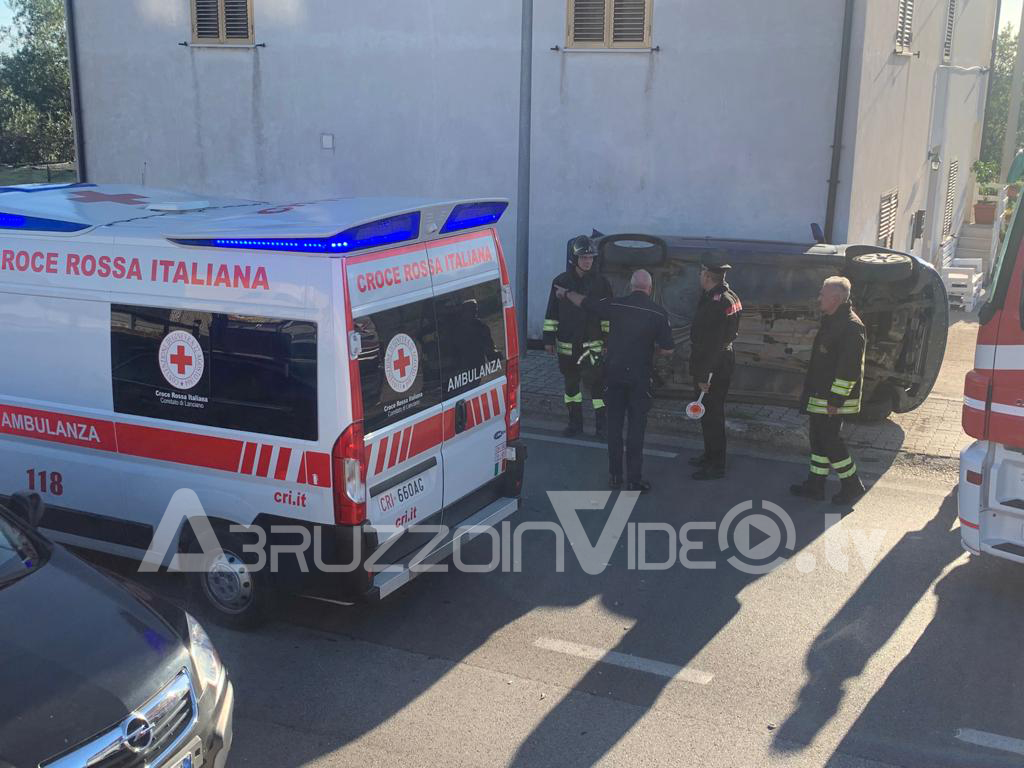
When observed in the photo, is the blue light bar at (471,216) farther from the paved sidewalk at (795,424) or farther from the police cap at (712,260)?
the paved sidewalk at (795,424)

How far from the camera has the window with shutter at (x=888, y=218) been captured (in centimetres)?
1331

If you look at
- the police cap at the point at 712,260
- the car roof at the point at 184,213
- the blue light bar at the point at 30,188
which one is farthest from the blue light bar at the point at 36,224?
the police cap at the point at 712,260

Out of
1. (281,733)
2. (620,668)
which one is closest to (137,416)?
(281,733)

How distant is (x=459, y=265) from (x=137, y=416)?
1.99 metres

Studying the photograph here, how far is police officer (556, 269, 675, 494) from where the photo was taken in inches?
309

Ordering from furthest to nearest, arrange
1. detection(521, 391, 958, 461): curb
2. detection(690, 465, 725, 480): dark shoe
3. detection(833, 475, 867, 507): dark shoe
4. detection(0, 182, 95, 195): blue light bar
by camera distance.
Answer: detection(521, 391, 958, 461): curb < detection(690, 465, 725, 480): dark shoe < detection(833, 475, 867, 507): dark shoe < detection(0, 182, 95, 195): blue light bar

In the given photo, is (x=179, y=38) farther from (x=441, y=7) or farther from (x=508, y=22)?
(x=508, y=22)

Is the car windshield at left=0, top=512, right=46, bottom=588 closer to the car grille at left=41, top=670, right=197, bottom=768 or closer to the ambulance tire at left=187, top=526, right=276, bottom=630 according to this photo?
the car grille at left=41, top=670, right=197, bottom=768

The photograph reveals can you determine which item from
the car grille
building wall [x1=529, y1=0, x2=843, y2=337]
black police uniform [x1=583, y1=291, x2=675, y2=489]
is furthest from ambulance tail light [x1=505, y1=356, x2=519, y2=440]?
building wall [x1=529, y1=0, x2=843, y2=337]

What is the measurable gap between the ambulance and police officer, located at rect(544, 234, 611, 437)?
2844 millimetres

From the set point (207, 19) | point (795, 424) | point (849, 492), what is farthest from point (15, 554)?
point (207, 19)

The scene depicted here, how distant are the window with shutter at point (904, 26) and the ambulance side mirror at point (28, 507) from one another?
11566 mm

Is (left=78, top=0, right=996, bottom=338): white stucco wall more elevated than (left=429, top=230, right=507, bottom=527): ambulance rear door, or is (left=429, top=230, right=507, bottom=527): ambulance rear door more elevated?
→ (left=78, top=0, right=996, bottom=338): white stucco wall

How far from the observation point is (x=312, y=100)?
1362 centimetres
